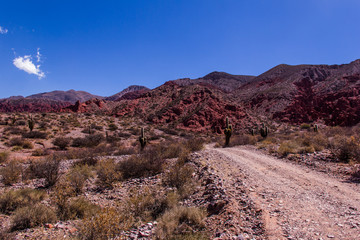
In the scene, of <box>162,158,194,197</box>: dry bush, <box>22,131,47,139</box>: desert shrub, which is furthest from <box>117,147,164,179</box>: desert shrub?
<box>22,131,47,139</box>: desert shrub

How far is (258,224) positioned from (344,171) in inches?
242

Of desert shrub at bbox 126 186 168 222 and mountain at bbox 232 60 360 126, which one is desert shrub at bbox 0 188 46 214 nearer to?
desert shrub at bbox 126 186 168 222

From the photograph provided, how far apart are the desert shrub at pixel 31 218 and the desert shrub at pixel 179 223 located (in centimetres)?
287

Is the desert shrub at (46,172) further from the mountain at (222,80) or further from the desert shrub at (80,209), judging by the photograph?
the mountain at (222,80)

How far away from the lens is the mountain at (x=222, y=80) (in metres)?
96.1

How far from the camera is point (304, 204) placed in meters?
4.46

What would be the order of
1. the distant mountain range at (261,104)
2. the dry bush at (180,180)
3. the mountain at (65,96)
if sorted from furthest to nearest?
the mountain at (65,96)
the distant mountain range at (261,104)
the dry bush at (180,180)

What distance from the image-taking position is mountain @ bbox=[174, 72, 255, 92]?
96144mm

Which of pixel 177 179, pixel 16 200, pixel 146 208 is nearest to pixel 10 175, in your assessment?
pixel 16 200

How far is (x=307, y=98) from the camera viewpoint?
55.1m

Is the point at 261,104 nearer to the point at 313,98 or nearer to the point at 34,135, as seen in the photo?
the point at 313,98

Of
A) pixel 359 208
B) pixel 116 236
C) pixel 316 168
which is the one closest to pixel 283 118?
pixel 316 168

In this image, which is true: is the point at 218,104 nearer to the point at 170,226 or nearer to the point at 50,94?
the point at 170,226

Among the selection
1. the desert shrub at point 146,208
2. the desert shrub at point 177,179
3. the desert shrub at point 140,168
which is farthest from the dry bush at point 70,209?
the desert shrub at point 140,168
